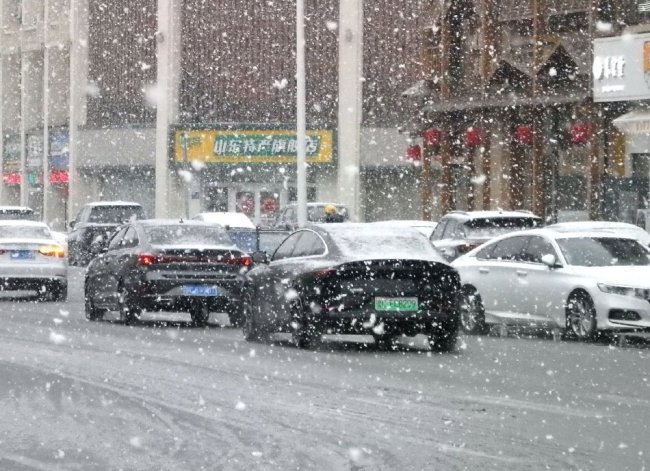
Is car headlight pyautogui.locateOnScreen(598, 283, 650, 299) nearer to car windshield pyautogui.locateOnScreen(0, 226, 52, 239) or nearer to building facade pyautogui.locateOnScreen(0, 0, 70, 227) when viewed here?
car windshield pyautogui.locateOnScreen(0, 226, 52, 239)

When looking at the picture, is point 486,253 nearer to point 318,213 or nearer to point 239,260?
point 239,260

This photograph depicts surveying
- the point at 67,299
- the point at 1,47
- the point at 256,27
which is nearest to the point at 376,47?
the point at 256,27

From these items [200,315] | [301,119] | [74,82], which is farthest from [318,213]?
[74,82]

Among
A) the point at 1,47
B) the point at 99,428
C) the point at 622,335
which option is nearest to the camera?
the point at 99,428

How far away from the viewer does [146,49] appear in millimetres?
66438

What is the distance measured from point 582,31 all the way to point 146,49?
30899 mm

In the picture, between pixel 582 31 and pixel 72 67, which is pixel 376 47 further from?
pixel 582 31

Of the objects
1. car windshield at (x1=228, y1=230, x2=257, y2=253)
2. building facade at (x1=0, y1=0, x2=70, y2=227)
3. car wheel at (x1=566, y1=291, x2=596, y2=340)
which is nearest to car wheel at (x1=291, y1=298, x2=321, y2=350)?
car wheel at (x1=566, y1=291, x2=596, y2=340)

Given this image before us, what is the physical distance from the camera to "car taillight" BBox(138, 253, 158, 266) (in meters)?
22.8

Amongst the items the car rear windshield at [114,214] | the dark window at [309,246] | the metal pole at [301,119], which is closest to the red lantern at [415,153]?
the car rear windshield at [114,214]

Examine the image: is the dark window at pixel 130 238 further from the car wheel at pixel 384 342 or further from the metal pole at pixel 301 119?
the metal pole at pixel 301 119

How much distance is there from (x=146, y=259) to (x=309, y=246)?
430 centimetres

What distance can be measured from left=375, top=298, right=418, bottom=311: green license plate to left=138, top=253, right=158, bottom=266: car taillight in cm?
560

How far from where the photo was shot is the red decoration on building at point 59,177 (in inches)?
2751
